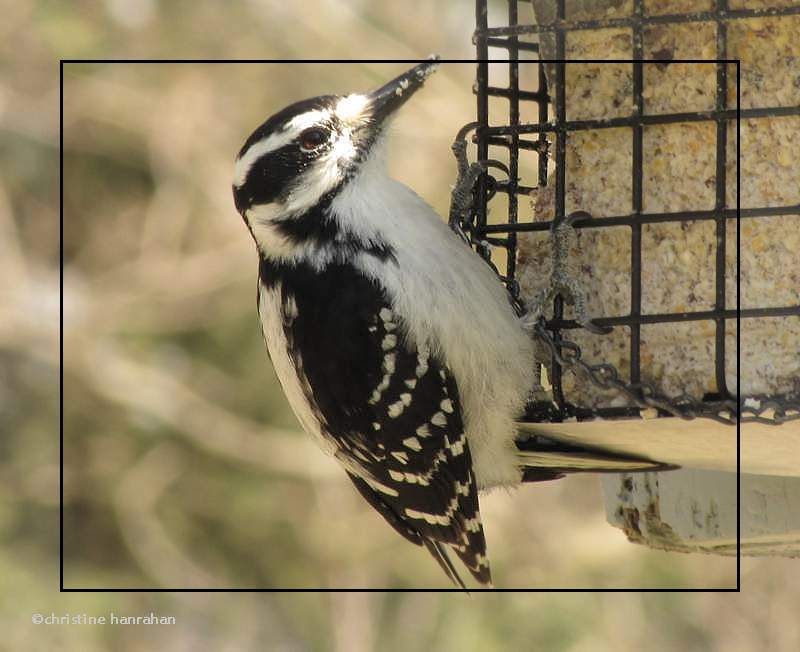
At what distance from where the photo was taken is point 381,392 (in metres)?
3.99

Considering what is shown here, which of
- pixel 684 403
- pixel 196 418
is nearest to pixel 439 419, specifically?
pixel 684 403

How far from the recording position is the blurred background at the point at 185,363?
24.1 feet

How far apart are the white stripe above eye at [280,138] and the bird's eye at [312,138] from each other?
16 millimetres

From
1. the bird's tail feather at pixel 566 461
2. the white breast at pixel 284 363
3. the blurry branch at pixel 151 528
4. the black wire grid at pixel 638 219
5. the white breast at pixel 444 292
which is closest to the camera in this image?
the black wire grid at pixel 638 219

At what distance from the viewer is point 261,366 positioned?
7809 millimetres

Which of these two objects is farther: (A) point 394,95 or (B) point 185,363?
(B) point 185,363

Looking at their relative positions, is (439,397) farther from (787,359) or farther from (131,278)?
(131,278)

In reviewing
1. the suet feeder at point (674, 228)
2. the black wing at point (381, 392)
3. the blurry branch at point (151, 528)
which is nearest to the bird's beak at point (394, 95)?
the suet feeder at point (674, 228)

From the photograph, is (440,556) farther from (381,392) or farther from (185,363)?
(185,363)

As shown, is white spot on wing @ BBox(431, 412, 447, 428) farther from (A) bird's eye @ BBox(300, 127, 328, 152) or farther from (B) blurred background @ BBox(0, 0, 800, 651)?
(B) blurred background @ BBox(0, 0, 800, 651)

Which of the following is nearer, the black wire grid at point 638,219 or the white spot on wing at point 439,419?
the black wire grid at point 638,219

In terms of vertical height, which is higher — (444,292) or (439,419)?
(444,292)

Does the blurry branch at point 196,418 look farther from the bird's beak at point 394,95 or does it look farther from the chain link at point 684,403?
the chain link at point 684,403

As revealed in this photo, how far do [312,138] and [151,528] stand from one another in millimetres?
4085
